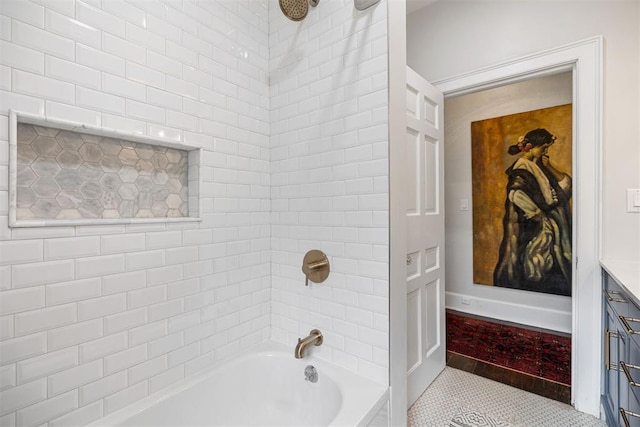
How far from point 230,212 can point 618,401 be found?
2.09m

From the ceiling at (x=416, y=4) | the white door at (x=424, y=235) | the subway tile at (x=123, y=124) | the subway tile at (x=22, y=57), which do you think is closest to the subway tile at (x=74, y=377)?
the subway tile at (x=123, y=124)

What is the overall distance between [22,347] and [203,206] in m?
0.77

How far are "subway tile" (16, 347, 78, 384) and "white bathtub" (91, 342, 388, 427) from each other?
266 millimetres

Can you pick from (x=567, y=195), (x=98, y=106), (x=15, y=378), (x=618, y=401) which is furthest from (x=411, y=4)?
(x=15, y=378)

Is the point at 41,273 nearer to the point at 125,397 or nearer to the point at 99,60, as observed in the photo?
the point at 125,397

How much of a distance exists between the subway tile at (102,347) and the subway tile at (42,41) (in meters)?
1.02

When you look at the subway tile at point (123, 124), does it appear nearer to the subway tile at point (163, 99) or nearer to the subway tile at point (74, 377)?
the subway tile at point (163, 99)

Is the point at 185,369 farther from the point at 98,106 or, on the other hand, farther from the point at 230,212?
the point at 98,106

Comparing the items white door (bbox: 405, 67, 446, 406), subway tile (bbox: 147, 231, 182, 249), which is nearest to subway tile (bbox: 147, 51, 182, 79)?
subway tile (bbox: 147, 231, 182, 249)

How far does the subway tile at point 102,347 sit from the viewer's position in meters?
1.08

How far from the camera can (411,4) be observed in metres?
2.52

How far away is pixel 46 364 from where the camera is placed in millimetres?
995

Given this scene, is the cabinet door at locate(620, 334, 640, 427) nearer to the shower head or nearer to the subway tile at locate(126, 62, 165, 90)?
the shower head

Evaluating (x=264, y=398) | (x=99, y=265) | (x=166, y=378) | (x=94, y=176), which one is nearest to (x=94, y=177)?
(x=94, y=176)
